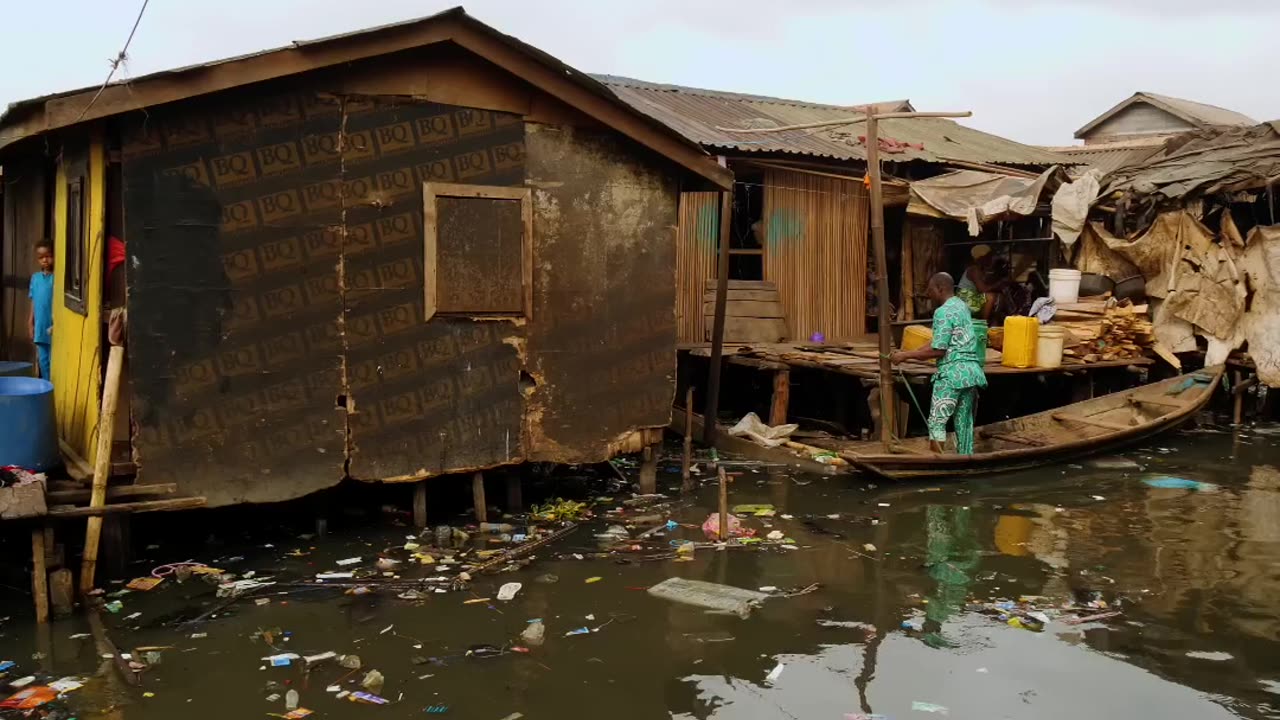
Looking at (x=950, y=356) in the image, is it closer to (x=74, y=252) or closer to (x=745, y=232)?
(x=745, y=232)

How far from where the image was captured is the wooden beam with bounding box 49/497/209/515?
228 inches

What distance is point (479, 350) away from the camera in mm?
7906

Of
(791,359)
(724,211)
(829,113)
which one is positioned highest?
(829,113)

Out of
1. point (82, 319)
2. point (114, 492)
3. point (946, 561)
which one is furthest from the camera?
point (946, 561)

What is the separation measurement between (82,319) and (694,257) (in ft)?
25.0

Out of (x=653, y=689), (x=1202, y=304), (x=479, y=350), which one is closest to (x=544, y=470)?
(x=479, y=350)

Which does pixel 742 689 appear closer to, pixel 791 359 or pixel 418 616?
pixel 418 616

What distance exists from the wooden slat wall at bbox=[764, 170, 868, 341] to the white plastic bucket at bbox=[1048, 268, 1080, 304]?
257 cm

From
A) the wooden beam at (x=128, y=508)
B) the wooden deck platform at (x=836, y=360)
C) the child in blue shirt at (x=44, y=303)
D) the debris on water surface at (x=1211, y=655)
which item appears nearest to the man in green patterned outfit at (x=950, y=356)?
the wooden deck platform at (x=836, y=360)

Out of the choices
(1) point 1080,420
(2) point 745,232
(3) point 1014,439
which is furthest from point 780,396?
(1) point 1080,420

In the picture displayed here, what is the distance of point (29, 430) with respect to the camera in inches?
251

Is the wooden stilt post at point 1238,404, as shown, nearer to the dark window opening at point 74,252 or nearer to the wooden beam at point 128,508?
the wooden beam at point 128,508

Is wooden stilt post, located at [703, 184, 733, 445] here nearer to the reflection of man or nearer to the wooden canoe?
the wooden canoe

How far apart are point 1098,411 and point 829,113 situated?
7528mm
